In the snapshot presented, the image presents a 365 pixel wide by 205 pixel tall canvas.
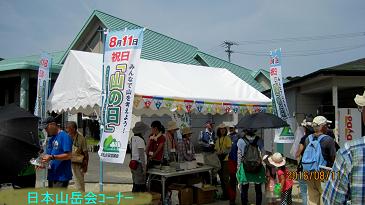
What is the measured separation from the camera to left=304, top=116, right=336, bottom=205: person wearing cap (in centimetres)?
620

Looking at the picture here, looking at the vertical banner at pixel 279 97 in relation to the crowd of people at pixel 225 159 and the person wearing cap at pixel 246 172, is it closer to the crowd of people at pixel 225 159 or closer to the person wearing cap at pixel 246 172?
the crowd of people at pixel 225 159

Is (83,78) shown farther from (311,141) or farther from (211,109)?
(311,141)

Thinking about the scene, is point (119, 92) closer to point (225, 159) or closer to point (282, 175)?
point (282, 175)

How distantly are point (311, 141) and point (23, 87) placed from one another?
36.7 feet

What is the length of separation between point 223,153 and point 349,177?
6797 mm

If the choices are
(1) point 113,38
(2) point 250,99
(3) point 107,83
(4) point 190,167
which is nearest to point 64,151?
(3) point 107,83

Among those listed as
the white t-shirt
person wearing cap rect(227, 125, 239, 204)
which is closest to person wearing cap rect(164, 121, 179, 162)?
the white t-shirt

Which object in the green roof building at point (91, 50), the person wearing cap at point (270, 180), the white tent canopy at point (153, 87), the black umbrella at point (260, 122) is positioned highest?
the green roof building at point (91, 50)

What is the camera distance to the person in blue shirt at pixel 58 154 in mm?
5535

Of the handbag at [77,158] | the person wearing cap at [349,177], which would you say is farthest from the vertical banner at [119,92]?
the person wearing cap at [349,177]

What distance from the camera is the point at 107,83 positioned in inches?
236

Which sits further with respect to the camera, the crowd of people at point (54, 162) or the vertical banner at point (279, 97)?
the vertical banner at point (279, 97)

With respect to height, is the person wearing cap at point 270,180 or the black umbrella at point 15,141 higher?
the black umbrella at point 15,141

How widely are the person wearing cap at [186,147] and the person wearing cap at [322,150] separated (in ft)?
8.79
